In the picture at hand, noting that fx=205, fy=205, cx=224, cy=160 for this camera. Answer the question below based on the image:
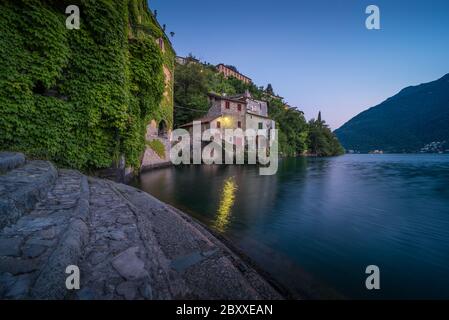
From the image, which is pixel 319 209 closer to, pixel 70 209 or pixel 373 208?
pixel 373 208

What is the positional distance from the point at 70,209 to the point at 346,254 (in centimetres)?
668

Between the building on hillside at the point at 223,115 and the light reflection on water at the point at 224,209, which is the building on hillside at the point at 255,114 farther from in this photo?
the light reflection on water at the point at 224,209

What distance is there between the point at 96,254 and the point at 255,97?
6154 centimetres

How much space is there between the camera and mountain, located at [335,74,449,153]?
12812 cm

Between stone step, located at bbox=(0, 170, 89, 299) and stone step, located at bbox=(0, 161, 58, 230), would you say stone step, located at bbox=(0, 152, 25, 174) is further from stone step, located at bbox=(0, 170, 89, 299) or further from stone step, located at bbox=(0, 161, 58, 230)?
stone step, located at bbox=(0, 170, 89, 299)

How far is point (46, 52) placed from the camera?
725cm

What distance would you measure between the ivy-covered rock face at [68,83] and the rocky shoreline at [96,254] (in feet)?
9.84

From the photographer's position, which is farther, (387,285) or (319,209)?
(319,209)

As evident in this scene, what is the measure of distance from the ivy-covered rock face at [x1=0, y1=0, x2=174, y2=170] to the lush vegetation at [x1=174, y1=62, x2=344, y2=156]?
88.9 feet

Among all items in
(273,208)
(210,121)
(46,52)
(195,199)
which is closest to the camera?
(46,52)

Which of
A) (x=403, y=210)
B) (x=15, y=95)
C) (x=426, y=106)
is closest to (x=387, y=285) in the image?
(x=403, y=210)

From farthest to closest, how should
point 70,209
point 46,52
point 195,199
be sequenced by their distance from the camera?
point 195,199 → point 46,52 → point 70,209

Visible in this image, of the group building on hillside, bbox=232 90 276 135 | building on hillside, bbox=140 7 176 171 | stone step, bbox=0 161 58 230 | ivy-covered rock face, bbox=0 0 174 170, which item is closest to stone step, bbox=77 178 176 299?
stone step, bbox=0 161 58 230

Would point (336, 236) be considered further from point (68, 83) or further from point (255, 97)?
point (255, 97)
